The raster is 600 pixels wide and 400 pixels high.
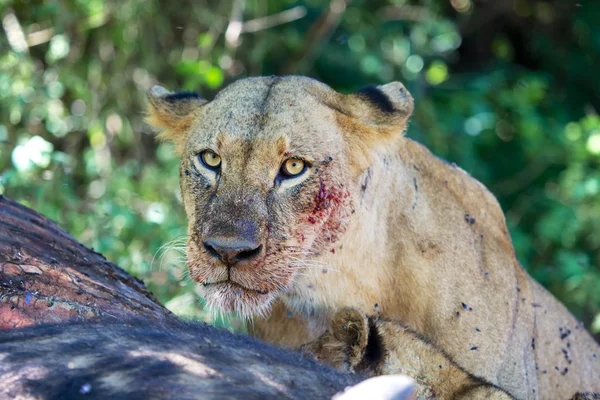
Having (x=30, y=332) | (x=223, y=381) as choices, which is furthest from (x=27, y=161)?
(x=223, y=381)

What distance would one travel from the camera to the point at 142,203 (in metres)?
7.18

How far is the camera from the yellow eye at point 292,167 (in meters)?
3.69

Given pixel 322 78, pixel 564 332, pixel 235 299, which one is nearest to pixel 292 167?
pixel 235 299

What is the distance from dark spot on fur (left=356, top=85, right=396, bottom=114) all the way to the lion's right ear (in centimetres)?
75

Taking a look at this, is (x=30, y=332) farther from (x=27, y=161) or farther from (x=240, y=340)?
(x=27, y=161)

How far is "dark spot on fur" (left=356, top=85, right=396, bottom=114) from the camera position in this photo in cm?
399

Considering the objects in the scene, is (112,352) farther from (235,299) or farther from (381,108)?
(381,108)

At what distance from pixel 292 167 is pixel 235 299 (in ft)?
1.84

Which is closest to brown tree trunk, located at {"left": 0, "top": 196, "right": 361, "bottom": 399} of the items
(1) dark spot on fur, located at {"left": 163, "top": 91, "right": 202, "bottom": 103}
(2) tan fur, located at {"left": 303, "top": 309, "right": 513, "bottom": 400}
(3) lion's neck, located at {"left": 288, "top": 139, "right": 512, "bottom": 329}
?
(2) tan fur, located at {"left": 303, "top": 309, "right": 513, "bottom": 400}

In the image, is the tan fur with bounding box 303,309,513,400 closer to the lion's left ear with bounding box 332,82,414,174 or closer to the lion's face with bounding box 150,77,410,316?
the lion's face with bounding box 150,77,410,316

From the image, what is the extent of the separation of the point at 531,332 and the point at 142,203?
378 centimetres

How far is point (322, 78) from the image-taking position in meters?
8.48

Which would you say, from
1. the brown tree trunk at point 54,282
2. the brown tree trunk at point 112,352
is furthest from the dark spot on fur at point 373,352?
the brown tree trunk at point 54,282

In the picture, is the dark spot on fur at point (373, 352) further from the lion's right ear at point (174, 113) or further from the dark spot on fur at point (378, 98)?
the lion's right ear at point (174, 113)
